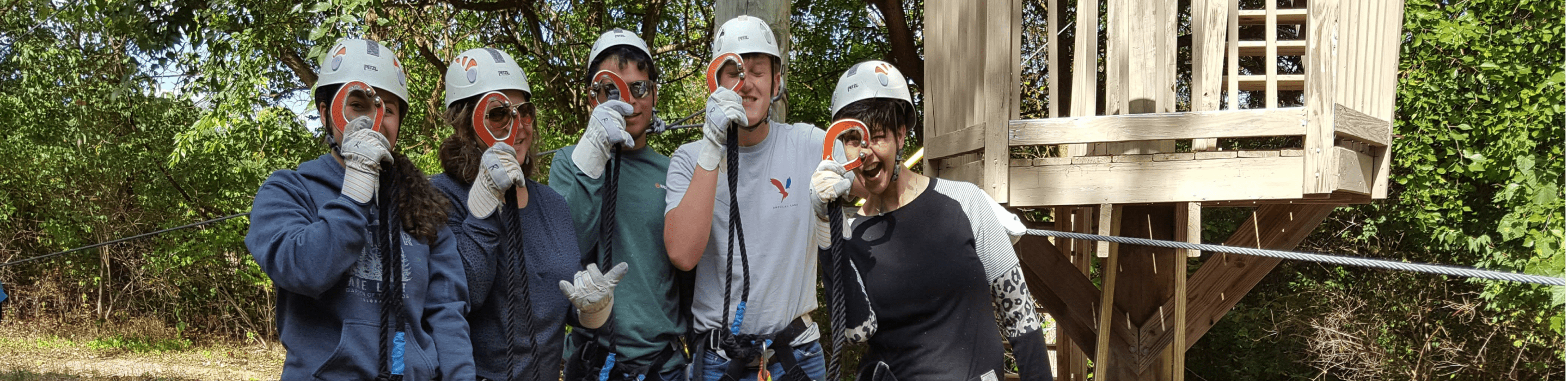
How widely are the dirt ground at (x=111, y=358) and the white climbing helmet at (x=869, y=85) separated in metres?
11.1

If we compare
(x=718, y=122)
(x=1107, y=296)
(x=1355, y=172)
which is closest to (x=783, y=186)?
(x=718, y=122)

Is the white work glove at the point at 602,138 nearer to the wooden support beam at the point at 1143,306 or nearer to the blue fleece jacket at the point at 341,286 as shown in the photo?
the blue fleece jacket at the point at 341,286

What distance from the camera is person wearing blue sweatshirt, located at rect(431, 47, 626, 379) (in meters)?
2.37

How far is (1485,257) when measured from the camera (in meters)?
7.54

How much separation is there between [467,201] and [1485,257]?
7483 mm

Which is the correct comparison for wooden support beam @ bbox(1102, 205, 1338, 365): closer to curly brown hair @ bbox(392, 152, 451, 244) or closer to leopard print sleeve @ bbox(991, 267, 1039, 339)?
leopard print sleeve @ bbox(991, 267, 1039, 339)

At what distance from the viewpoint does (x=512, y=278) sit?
2.35 meters

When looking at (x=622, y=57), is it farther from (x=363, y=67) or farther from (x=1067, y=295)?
(x=1067, y=295)

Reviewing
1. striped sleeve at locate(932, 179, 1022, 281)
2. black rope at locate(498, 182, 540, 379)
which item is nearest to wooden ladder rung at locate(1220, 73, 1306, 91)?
striped sleeve at locate(932, 179, 1022, 281)

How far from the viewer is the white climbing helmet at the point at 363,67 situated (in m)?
2.32

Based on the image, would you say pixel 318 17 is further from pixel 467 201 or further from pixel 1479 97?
pixel 1479 97

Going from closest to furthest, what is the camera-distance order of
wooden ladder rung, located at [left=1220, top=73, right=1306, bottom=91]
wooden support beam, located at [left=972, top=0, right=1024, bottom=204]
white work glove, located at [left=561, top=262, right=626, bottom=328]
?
white work glove, located at [left=561, top=262, right=626, bottom=328]
wooden support beam, located at [left=972, top=0, right=1024, bottom=204]
wooden ladder rung, located at [left=1220, top=73, right=1306, bottom=91]

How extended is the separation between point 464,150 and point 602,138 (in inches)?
12.4

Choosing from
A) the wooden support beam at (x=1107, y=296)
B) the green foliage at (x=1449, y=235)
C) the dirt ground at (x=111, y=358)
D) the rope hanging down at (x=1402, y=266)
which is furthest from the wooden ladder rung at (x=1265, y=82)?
the dirt ground at (x=111, y=358)
